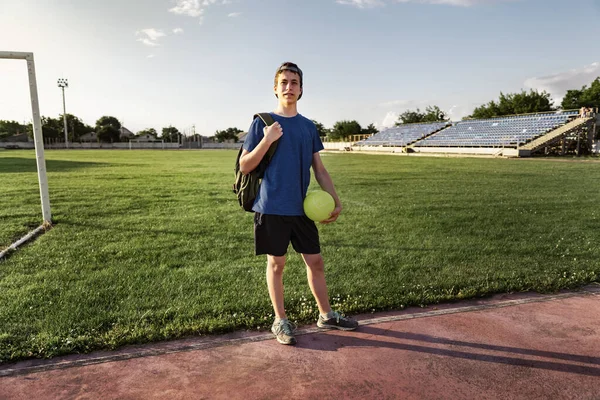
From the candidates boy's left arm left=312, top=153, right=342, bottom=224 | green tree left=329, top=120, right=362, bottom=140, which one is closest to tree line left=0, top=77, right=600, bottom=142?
green tree left=329, top=120, right=362, bottom=140

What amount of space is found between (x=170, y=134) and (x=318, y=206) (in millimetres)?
109861

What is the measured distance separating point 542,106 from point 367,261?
6299 centimetres

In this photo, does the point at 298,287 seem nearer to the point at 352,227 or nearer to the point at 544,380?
the point at 544,380

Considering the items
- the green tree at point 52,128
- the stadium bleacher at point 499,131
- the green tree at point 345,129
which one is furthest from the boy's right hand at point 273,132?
the green tree at point 52,128

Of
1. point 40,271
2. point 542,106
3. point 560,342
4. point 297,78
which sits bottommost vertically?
point 560,342

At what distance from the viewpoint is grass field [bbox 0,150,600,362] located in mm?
3277

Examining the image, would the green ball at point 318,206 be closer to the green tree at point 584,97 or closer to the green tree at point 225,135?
the green tree at point 584,97

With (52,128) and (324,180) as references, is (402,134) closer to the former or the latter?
(324,180)

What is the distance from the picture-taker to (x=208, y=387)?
244 cm

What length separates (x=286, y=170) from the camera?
9.46ft

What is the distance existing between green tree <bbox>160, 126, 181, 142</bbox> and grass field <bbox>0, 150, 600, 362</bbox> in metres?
101

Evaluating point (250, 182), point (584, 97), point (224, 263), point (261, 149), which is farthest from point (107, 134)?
point (261, 149)

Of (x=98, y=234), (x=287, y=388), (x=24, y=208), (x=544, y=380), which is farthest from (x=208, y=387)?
(x=24, y=208)

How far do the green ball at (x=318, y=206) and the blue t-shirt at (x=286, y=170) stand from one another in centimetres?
6
